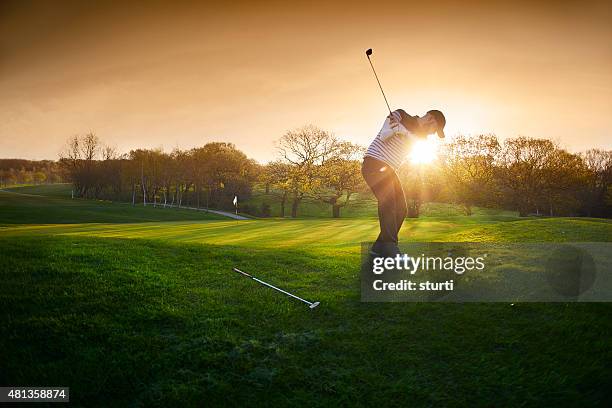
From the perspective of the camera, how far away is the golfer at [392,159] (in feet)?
23.8

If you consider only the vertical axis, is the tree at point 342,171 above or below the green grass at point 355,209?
above

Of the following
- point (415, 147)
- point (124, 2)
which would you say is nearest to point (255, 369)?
point (415, 147)

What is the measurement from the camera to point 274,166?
213ft

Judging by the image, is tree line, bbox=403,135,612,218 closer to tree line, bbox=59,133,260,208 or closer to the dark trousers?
tree line, bbox=59,133,260,208

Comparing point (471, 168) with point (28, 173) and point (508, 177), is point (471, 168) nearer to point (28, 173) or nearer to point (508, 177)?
point (508, 177)

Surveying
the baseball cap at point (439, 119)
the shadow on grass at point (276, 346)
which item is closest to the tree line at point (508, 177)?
the baseball cap at point (439, 119)

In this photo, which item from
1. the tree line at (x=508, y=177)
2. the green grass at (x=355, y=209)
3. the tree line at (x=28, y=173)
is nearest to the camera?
the tree line at (x=508, y=177)

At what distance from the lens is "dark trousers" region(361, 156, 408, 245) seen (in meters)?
7.52

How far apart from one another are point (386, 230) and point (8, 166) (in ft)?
750

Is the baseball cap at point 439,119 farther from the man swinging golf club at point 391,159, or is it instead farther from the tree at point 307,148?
the tree at point 307,148

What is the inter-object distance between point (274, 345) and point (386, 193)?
405 cm

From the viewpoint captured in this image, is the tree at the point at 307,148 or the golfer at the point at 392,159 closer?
the golfer at the point at 392,159

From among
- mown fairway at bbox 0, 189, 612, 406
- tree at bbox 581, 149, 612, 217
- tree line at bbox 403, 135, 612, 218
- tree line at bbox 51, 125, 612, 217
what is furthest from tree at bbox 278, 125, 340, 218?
mown fairway at bbox 0, 189, 612, 406

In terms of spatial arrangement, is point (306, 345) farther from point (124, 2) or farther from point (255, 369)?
point (124, 2)
